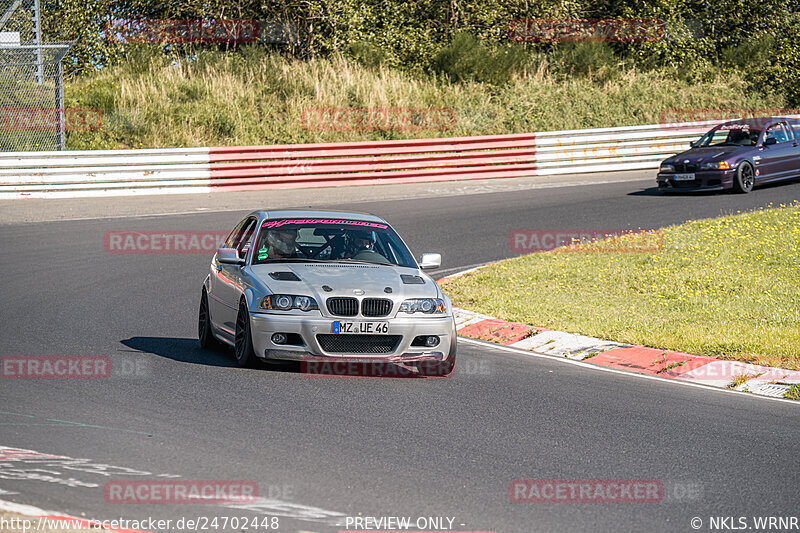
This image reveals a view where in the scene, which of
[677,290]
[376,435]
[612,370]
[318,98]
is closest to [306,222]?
[612,370]

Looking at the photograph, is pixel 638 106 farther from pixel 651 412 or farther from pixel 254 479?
pixel 254 479

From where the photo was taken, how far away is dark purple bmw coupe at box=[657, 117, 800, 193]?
72.9ft

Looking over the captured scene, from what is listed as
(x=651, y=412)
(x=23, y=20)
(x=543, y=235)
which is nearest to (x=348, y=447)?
(x=651, y=412)

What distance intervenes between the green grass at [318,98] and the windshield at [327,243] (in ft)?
59.6

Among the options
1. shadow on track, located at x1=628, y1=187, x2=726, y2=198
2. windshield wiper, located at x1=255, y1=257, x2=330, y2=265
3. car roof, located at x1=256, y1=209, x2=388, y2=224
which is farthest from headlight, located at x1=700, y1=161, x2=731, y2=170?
windshield wiper, located at x1=255, y1=257, x2=330, y2=265

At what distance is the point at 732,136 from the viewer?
Result: 2358 cm

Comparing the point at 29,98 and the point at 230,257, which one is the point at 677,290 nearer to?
the point at 230,257

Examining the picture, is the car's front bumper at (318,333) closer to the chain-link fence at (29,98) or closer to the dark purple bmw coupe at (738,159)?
the dark purple bmw coupe at (738,159)

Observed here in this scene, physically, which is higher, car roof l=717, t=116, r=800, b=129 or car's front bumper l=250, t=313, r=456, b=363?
car roof l=717, t=116, r=800, b=129

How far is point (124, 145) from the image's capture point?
2733cm

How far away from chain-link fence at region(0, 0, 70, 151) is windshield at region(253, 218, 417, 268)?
15690mm

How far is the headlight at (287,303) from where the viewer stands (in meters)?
8.60

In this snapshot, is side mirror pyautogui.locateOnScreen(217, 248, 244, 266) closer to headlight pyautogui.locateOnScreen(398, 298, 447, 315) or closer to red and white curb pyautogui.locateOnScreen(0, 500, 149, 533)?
headlight pyautogui.locateOnScreen(398, 298, 447, 315)

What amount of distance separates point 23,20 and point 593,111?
56.3 feet
